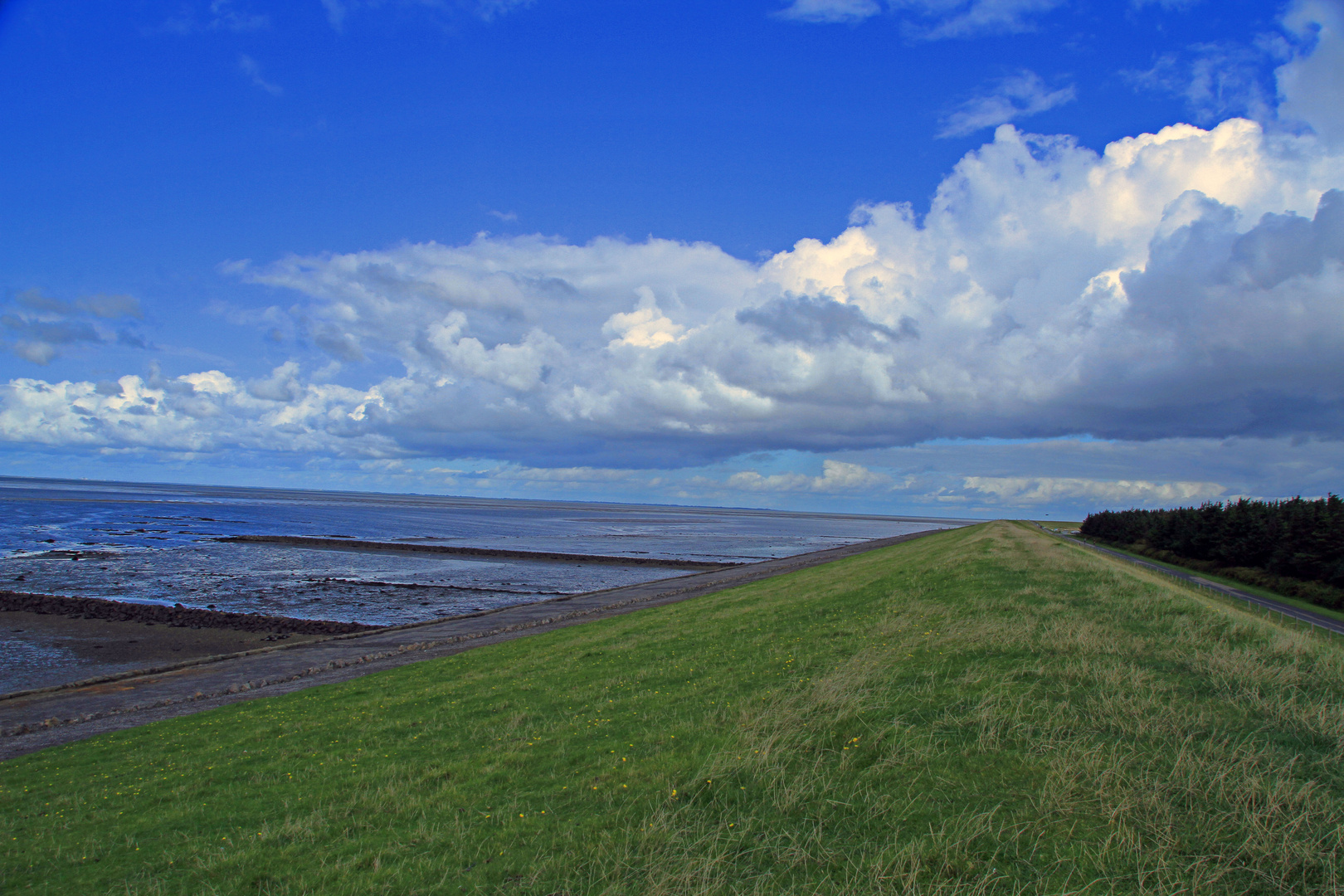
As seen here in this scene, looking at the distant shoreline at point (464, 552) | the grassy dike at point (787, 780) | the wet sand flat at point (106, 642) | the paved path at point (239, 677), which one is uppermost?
the grassy dike at point (787, 780)

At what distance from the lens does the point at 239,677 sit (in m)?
20.4

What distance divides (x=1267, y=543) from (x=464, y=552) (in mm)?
66870

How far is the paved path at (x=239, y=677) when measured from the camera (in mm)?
15828

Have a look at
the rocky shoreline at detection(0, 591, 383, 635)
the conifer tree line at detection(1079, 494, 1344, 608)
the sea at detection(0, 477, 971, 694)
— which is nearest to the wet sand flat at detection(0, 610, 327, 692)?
the sea at detection(0, 477, 971, 694)

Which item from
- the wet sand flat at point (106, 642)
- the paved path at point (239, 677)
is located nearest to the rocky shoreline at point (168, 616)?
the wet sand flat at point (106, 642)

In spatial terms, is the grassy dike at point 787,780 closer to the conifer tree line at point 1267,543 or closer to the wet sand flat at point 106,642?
the wet sand flat at point 106,642

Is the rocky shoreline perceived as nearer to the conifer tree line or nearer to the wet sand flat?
the wet sand flat

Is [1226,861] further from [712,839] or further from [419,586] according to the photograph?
[419,586]

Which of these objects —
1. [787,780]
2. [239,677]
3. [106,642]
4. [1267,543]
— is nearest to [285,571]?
[106,642]

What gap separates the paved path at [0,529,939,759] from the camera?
15.8 metres

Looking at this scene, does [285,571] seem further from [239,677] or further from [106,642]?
[239,677]

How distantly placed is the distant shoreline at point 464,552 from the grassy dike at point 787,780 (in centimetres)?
4854

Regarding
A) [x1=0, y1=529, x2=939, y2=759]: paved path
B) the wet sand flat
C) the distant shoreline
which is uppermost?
[x1=0, y1=529, x2=939, y2=759]: paved path

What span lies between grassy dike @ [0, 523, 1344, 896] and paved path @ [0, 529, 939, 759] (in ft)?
7.75
